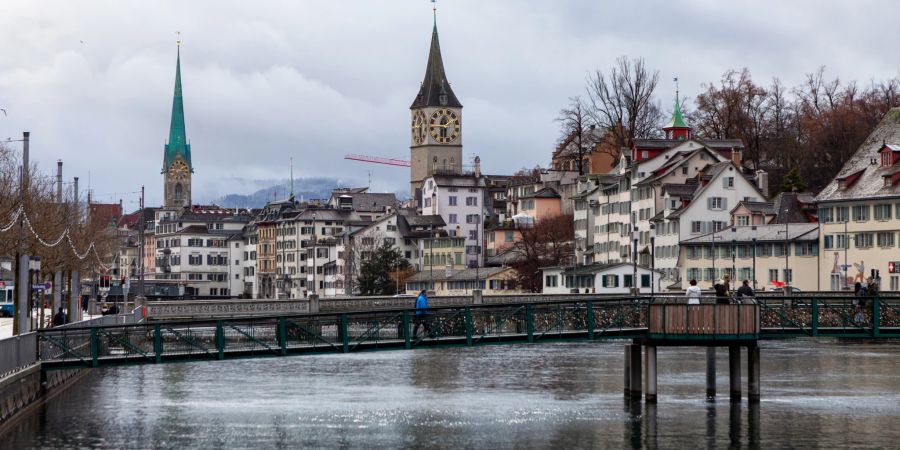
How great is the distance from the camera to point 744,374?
7725cm

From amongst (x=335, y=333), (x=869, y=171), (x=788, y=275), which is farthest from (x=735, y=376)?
(x=788, y=275)

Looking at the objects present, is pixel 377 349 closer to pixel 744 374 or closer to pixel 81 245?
pixel 744 374

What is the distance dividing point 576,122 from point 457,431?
11904 cm

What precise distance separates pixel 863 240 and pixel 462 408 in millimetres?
68141

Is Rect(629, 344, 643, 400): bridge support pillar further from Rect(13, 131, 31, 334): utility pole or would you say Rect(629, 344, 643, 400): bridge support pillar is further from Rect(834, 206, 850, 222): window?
Rect(834, 206, 850, 222): window

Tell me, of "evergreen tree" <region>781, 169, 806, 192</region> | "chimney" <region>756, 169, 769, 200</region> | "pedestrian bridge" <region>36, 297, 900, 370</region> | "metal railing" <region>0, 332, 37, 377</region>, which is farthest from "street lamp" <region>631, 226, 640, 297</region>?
"metal railing" <region>0, 332, 37, 377</region>

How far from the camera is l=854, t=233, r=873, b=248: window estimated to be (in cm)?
12204

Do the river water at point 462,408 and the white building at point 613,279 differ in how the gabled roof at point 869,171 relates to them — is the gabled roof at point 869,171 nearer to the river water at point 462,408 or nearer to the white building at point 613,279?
the white building at point 613,279

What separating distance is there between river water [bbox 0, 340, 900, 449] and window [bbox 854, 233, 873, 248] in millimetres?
33915

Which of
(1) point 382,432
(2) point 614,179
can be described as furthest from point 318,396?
(2) point 614,179

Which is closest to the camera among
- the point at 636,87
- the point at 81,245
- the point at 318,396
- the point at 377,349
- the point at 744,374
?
the point at 377,349

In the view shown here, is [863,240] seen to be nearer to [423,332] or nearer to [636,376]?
[636,376]

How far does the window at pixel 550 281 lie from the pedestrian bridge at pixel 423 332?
9578cm

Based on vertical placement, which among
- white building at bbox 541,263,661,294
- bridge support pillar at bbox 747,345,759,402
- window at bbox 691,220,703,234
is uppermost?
window at bbox 691,220,703,234
